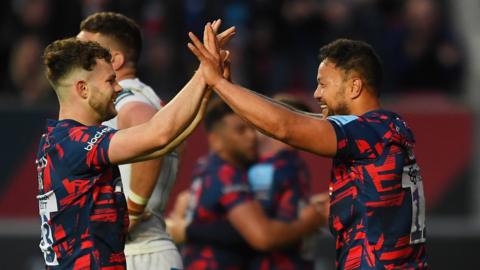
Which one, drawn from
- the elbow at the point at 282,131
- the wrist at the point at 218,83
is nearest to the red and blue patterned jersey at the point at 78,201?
the wrist at the point at 218,83

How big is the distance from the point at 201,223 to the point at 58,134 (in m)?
2.90

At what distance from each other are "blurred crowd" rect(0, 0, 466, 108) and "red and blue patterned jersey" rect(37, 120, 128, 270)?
7631 mm

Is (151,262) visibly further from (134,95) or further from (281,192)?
(281,192)

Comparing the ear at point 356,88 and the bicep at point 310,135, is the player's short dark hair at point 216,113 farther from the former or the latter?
the bicep at point 310,135

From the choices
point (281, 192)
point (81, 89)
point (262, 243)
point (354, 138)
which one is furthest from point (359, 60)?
point (281, 192)

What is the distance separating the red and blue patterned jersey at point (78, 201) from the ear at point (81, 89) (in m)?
0.16

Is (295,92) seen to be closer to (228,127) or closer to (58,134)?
(228,127)

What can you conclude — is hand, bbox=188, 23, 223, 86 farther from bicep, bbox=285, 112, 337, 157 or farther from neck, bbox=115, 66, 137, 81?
neck, bbox=115, 66, 137, 81

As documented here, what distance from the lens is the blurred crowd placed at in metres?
14.2

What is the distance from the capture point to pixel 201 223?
8984 mm

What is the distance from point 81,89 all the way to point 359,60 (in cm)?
158

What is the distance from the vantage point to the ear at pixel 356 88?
6551 millimetres

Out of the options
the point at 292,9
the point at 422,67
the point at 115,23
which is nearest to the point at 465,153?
the point at 422,67

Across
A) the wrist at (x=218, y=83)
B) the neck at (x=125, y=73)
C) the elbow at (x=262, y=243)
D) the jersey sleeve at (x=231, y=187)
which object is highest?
the neck at (x=125, y=73)
